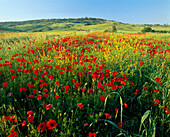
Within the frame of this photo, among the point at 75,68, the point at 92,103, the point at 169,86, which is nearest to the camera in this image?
the point at 92,103

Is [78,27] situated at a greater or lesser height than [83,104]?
greater

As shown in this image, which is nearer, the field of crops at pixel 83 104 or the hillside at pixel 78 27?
the field of crops at pixel 83 104

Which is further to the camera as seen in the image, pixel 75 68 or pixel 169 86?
pixel 75 68

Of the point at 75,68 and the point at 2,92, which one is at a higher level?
the point at 75,68

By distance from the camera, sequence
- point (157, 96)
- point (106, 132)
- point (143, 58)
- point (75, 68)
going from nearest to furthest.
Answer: point (106, 132)
point (157, 96)
point (75, 68)
point (143, 58)

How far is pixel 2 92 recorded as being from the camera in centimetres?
210

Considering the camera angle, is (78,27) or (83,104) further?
(78,27)

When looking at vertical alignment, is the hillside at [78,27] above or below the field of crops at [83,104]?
above

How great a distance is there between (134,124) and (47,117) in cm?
145

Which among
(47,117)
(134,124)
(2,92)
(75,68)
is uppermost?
(75,68)

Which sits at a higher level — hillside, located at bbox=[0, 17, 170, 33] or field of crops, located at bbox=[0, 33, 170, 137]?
hillside, located at bbox=[0, 17, 170, 33]

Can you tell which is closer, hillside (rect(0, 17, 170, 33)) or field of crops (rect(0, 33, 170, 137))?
field of crops (rect(0, 33, 170, 137))

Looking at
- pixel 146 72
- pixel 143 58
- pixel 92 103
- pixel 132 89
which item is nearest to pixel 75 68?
pixel 92 103

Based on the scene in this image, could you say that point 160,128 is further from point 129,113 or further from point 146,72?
point 146,72
